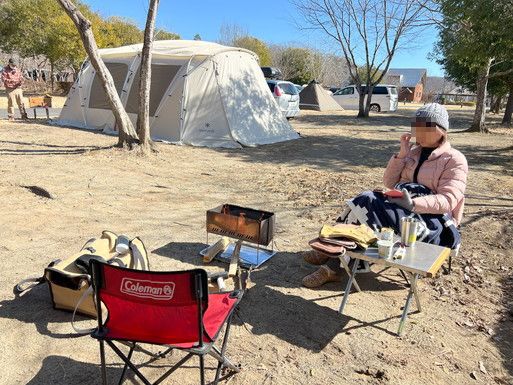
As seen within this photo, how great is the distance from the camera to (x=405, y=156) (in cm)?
358

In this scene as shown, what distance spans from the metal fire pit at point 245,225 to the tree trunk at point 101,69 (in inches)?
186

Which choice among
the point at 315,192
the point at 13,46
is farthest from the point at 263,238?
the point at 13,46

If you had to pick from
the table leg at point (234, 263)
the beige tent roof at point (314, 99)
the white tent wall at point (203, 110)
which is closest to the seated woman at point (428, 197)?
the table leg at point (234, 263)

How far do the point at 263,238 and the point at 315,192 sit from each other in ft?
9.03

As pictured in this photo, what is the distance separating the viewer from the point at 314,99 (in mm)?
23250

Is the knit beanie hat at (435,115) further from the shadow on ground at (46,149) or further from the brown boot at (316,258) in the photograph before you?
the shadow on ground at (46,149)

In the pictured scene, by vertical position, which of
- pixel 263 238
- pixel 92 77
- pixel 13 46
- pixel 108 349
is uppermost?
pixel 13 46

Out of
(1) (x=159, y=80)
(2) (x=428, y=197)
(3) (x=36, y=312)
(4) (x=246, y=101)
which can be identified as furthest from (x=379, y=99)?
(3) (x=36, y=312)

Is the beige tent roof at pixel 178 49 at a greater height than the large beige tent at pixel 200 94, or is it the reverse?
the beige tent roof at pixel 178 49

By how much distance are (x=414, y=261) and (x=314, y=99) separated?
842 inches

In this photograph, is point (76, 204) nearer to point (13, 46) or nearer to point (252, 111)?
point (252, 111)

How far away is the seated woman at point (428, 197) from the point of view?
10.5 ft

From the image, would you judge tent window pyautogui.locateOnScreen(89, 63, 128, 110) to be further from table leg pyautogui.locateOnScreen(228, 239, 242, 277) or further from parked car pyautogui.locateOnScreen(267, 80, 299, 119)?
table leg pyautogui.locateOnScreen(228, 239, 242, 277)

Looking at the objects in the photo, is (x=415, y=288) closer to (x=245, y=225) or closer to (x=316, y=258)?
(x=316, y=258)
